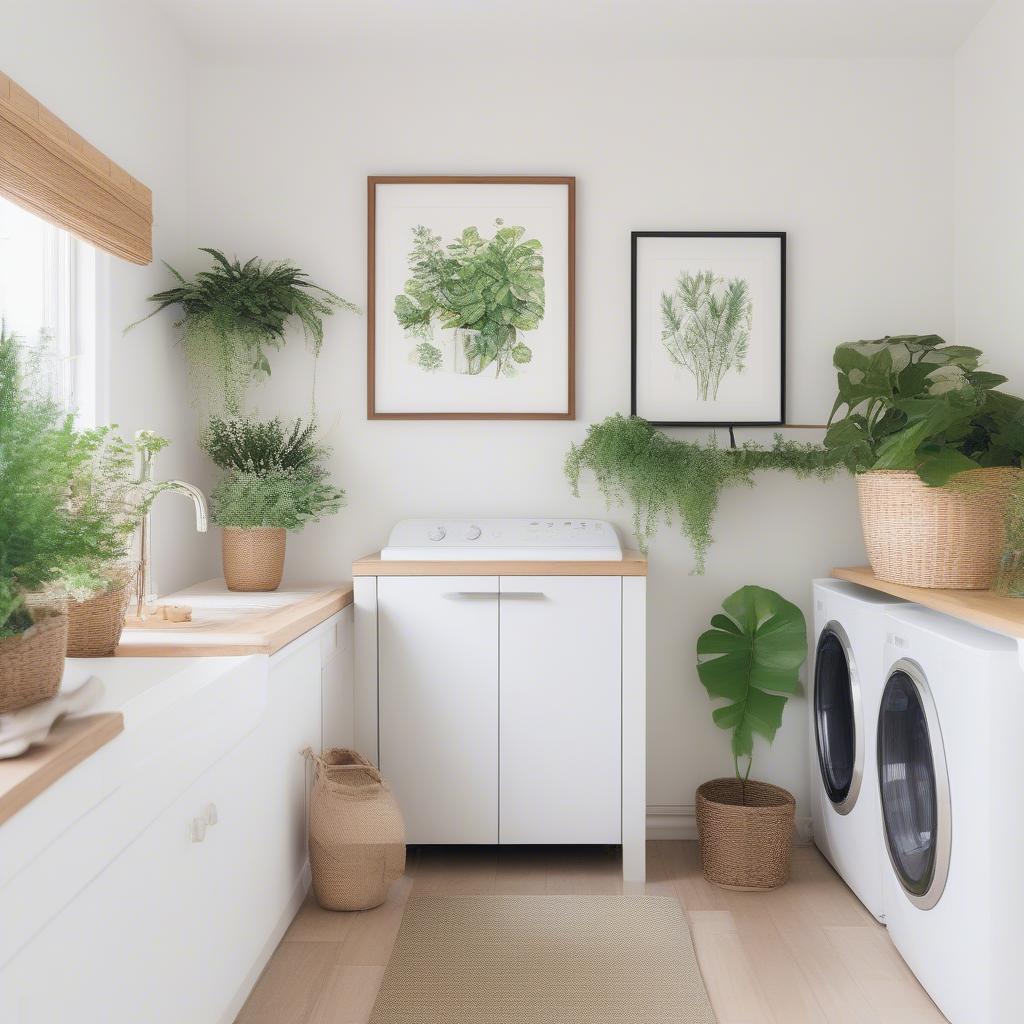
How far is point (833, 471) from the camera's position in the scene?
2951mm

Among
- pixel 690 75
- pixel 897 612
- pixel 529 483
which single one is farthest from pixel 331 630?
pixel 690 75

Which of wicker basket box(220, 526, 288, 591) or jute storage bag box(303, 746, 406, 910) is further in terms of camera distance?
wicker basket box(220, 526, 288, 591)

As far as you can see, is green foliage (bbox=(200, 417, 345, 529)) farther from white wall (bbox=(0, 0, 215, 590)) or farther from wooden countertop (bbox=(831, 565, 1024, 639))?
wooden countertop (bbox=(831, 565, 1024, 639))

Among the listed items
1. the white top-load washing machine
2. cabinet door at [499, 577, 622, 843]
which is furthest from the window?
the white top-load washing machine

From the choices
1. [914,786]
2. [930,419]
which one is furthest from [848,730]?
[930,419]

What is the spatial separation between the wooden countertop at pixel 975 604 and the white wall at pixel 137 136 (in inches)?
81.0

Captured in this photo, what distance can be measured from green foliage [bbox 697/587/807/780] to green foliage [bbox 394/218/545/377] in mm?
1068

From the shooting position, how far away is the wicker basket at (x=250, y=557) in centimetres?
276

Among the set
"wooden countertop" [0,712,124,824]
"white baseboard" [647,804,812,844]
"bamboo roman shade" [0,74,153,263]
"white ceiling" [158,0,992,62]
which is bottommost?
"white baseboard" [647,804,812,844]

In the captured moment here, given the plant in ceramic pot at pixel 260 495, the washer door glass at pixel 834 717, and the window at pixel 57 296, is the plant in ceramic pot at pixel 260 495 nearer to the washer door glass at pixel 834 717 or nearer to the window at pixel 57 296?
the window at pixel 57 296

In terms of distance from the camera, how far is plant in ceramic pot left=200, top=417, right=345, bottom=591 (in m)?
2.75

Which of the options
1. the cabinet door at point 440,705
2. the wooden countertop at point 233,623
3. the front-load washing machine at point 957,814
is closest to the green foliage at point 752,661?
the front-load washing machine at point 957,814

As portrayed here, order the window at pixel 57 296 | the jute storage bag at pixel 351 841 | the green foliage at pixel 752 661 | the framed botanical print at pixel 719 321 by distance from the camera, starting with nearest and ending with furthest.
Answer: the window at pixel 57 296, the jute storage bag at pixel 351 841, the green foliage at pixel 752 661, the framed botanical print at pixel 719 321

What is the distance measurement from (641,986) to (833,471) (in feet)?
5.44
